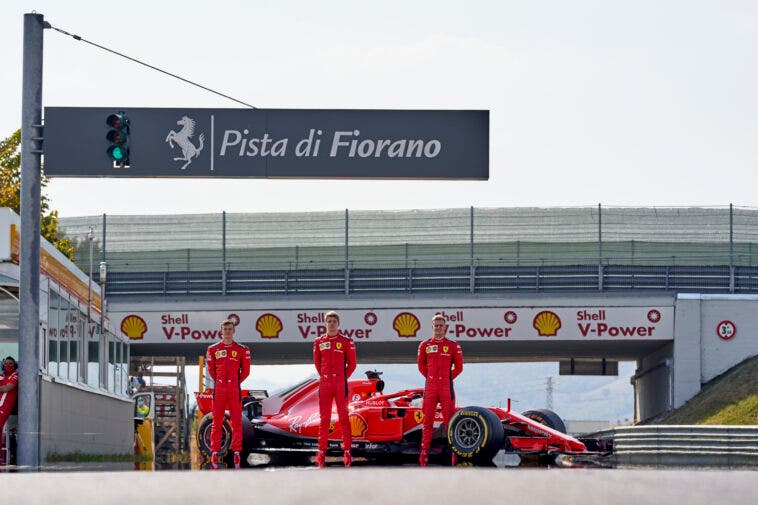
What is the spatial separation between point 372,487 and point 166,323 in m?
34.4

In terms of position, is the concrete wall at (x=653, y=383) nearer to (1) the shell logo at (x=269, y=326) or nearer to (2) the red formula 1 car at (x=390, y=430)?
(1) the shell logo at (x=269, y=326)

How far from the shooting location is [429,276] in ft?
129

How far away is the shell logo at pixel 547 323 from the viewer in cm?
3809

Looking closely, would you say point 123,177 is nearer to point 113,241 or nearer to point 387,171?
point 387,171

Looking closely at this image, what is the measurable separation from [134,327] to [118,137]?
22.9 metres

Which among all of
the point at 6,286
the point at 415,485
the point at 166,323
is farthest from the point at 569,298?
the point at 415,485

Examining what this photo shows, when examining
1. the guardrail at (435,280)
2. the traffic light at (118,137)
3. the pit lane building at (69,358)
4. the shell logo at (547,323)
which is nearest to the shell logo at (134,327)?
the guardrail at (435,280)

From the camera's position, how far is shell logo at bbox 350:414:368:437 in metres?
16.3

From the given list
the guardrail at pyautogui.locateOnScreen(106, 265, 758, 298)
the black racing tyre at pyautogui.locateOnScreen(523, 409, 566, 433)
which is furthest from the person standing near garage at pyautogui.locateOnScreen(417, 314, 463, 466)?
the guardrail at pyautogui.locateOnScreen(106, 265, 758, 298)

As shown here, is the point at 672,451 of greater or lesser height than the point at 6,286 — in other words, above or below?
below

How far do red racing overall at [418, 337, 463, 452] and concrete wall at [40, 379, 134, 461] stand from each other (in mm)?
4526

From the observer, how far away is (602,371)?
1810 inches

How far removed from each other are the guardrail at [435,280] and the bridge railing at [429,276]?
3cm

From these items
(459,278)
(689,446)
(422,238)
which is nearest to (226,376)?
(689,446)
